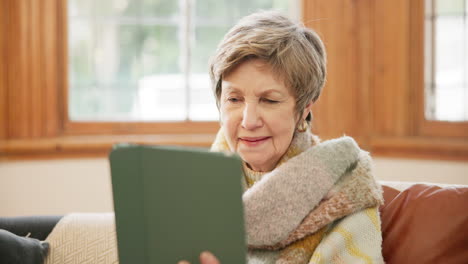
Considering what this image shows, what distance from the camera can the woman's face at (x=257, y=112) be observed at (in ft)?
4.78

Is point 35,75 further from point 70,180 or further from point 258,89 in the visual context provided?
point 258,89

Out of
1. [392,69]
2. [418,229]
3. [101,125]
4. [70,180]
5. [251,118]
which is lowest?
[70,180]

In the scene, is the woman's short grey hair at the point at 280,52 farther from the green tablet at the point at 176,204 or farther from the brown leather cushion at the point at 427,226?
the green tablet at the point at 176,204

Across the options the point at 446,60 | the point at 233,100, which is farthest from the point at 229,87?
the point at 446,60

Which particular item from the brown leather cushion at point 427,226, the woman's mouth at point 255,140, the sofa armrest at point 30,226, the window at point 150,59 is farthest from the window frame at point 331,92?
the woman's mouth at point 255,140

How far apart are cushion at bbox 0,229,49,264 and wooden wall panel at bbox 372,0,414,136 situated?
203cm

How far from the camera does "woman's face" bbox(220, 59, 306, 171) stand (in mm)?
1456

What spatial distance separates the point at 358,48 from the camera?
10.2 feet

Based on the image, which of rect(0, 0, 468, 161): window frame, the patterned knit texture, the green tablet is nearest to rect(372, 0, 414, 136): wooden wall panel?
rect(0, 0, 468, 161): window frame

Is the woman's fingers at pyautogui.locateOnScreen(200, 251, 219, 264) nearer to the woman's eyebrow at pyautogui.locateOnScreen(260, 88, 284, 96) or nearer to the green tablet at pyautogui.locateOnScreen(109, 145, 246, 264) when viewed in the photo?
the green tablet at pyautogui.locateOnScreen(109, 145, 246, 264)

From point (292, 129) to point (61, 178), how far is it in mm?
1790

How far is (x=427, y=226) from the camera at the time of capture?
146cm

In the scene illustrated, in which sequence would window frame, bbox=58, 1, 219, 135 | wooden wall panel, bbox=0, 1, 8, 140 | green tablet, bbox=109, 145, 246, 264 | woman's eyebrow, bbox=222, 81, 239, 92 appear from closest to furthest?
green tablet, bbox=109, 145, 246, 264, woman's eyebrow, bbox=222, 81, 239, 92, wooden wall panel, bbox=0, 1, 8, 140, window frame, bbox=58, 1, 219, 135

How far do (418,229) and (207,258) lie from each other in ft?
2.29
